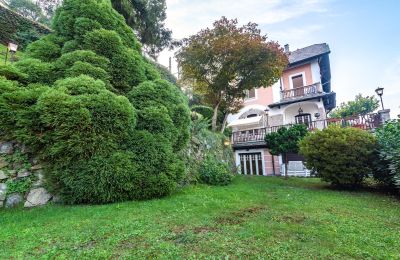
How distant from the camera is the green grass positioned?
285 cm

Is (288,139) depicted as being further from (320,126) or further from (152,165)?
(152,165)

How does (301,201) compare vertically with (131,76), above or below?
below

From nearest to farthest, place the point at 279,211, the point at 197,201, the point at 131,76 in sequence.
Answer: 1. the point at 279,211
2. the point at 197,201
3. the point at 131,76

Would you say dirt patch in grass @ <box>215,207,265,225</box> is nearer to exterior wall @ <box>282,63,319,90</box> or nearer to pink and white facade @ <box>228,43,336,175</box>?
pink and white facade @ <box>228,43,336,175</box>

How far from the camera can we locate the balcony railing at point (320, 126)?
41.5 feet

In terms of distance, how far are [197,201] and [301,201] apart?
296 centimetres

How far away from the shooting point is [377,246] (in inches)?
119

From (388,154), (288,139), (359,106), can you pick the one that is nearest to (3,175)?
(388,154)

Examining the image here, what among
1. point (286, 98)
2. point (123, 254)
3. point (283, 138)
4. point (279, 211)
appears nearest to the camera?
point (123, 254)

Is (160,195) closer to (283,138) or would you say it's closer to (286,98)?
(283,138)

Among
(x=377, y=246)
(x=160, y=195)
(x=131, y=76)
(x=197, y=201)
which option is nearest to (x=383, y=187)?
(x=377, y=246)

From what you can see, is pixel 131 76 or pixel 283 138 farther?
pixel 283 138

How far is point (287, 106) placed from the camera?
18.5 meters

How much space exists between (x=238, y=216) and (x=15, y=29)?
14.2 metres
